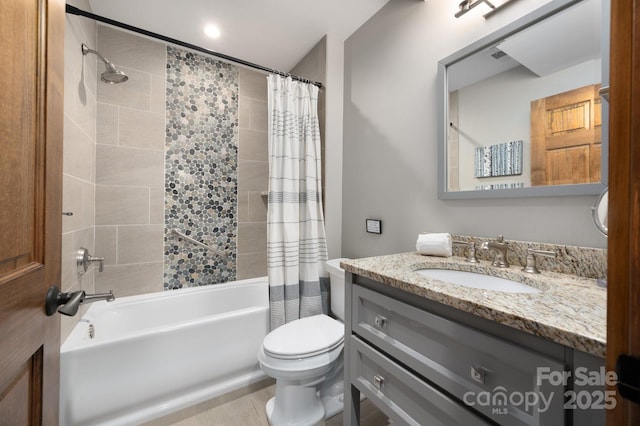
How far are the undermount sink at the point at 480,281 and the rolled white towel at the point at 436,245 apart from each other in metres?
0.11

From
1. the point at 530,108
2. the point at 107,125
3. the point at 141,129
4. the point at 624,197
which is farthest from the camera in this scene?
the point at 141,129

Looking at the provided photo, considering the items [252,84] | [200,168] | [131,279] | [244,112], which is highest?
[252,84]

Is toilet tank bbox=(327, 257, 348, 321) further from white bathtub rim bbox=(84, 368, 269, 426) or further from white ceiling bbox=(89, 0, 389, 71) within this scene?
white ceiling bbox=(89, 0, 389, 71)

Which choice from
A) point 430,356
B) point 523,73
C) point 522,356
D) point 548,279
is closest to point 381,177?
point 523,73

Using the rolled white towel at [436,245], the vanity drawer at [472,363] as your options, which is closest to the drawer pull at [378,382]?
the vanity drawer at [472,363]

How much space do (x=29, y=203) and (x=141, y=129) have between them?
71.2 inches

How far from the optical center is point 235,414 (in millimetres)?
1455

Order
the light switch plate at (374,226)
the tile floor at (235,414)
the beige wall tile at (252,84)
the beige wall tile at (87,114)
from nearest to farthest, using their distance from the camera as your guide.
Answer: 1. the tile floor at (235,414)
2. the beige wall tile at (87,114)
3. the light switch plate at (374,226)
4. the beige wall tile at (252,84)

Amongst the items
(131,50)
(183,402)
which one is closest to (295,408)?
(183,402)

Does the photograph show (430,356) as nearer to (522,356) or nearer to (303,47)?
(522,356)

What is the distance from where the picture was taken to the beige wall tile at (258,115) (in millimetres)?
2504

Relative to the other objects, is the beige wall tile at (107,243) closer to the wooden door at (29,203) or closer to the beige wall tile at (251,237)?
the beige wall tile at (251,237)

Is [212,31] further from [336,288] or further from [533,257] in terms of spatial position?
[533,257]

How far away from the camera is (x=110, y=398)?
1.32m
